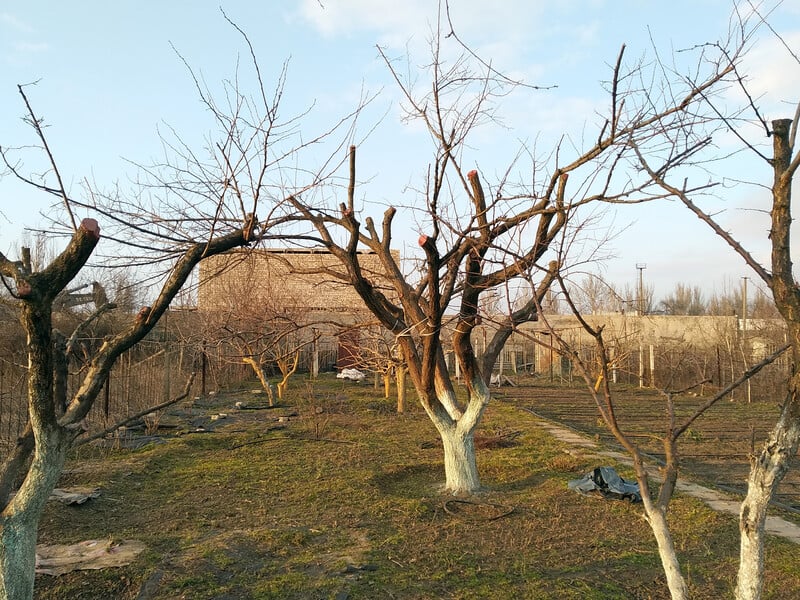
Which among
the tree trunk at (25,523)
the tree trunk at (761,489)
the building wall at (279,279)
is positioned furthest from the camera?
the building wall at (279,279)

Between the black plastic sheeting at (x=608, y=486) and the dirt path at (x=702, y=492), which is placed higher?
the black plastic sheeting at (x=608, y=486)

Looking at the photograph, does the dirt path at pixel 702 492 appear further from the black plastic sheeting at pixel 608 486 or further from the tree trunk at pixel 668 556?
the tree trunk at pixel 668 556

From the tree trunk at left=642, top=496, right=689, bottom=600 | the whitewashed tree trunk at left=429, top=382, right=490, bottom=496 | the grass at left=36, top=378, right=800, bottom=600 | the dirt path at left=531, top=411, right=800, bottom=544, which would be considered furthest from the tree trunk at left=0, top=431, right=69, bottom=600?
the dirt path at left=531, top=411, right=800, bottom=544

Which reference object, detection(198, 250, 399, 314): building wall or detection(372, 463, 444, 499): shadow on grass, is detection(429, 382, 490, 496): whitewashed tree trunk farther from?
detection(198, 250, 399, 314): building wall

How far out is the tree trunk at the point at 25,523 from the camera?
3074 mm

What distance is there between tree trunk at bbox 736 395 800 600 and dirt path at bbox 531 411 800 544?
109 inches

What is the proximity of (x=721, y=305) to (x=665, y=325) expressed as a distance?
14.7m

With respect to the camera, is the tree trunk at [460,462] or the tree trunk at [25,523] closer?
the tree trunk at [25,523]

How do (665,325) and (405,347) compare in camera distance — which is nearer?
(405,347)

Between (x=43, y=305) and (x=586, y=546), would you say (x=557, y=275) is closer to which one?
(x=43, y=305)

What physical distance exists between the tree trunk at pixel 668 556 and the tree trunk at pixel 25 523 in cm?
286

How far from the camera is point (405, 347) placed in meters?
6.20

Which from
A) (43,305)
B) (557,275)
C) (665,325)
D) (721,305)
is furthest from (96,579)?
(721,305)

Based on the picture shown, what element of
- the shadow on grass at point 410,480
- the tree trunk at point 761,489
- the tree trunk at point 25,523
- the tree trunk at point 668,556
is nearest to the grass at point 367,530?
the shadow on grass at point 410,480
